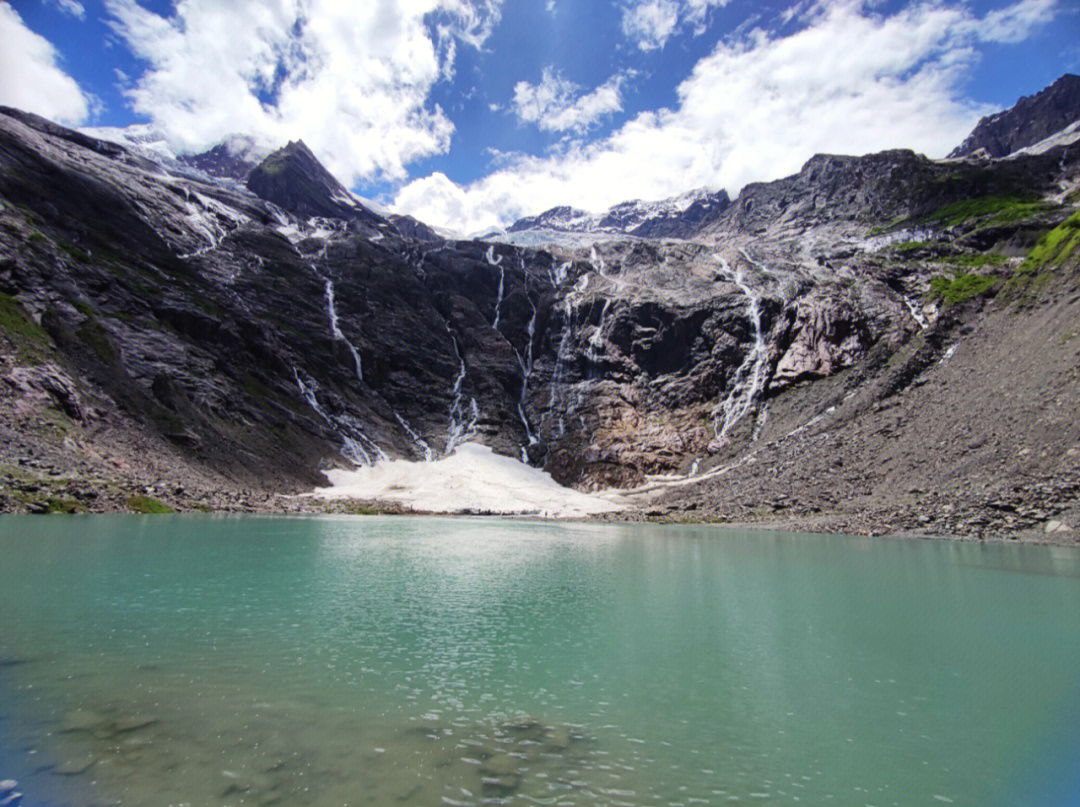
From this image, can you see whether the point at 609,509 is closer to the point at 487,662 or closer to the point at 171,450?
the point at 171,450

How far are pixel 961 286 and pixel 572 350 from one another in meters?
63.4

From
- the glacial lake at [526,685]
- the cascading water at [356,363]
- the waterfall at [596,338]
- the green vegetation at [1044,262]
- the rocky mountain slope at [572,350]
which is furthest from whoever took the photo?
the waterfall at [596,338]

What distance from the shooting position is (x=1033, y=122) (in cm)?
19562

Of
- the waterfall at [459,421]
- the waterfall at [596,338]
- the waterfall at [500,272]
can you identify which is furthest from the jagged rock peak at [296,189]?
the waterfall at [596,338]

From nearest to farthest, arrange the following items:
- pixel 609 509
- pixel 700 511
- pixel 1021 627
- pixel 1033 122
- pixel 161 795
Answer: pixel 161 795 < pixel 1021 627 < pixel 700 511 < pixel 609 509 < pixel 1033 122

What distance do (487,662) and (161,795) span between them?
839 centimetres

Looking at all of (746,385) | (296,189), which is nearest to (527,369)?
(746,385)

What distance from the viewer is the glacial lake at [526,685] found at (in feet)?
30.0

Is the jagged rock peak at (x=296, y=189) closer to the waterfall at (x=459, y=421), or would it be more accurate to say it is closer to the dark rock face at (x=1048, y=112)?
the waterfall at (x=459, y=421)

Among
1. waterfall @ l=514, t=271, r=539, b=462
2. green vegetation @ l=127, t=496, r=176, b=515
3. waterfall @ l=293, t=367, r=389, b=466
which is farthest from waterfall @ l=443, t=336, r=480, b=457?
green vegetation @ l=127, t=496, r=176, b=515

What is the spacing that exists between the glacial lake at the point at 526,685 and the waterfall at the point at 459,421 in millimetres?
73176

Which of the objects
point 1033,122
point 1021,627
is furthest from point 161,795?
point 1033,122

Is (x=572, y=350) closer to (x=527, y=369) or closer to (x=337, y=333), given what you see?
(x=527, y=369)

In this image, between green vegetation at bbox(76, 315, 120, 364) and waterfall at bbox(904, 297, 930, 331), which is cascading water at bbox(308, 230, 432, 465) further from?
waterfall at bbox(904, 297, 930, 331)
